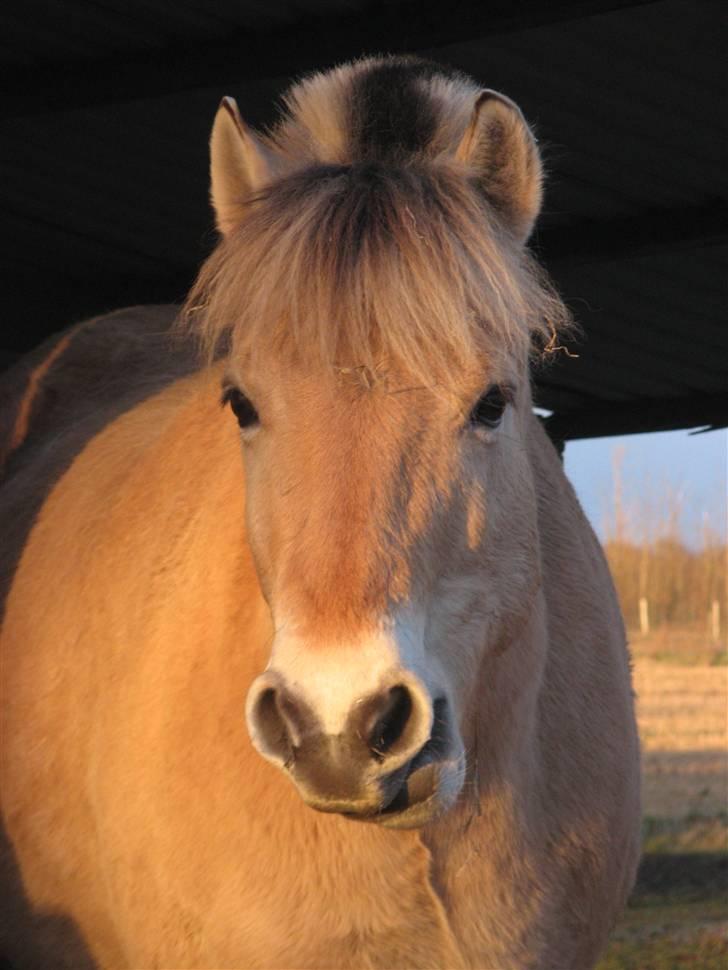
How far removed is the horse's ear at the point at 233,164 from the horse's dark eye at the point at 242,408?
44 cm

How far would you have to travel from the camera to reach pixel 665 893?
9.67 meters

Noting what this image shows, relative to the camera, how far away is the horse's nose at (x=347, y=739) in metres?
2.68

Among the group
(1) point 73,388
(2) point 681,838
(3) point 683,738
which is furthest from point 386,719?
(3) point 683,738

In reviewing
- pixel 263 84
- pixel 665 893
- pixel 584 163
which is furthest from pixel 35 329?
pixel 665 893

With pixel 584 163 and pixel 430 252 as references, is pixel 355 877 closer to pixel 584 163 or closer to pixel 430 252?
pixel 430 252

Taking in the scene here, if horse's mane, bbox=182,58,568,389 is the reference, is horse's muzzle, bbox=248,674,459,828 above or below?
below

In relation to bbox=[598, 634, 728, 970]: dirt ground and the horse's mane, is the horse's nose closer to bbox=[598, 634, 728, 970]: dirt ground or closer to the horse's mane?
the horse's mane

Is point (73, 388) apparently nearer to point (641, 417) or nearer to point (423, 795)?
point (423, 795)

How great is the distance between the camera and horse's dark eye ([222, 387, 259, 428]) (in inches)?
133

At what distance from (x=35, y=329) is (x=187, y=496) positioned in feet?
17.8

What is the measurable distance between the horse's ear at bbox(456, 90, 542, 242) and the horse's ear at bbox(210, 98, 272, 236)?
50cm

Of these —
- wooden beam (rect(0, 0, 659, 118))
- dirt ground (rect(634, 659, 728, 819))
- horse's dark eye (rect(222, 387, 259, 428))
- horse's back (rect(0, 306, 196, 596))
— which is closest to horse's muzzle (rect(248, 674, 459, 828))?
horse's dark eye (rect(222, 387, 259, 428))

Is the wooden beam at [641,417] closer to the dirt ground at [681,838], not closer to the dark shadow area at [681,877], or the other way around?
the dirt ground at [681,838]

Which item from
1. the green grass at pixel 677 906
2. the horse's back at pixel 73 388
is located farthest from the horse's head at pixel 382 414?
the green grass at pixel 677 906
